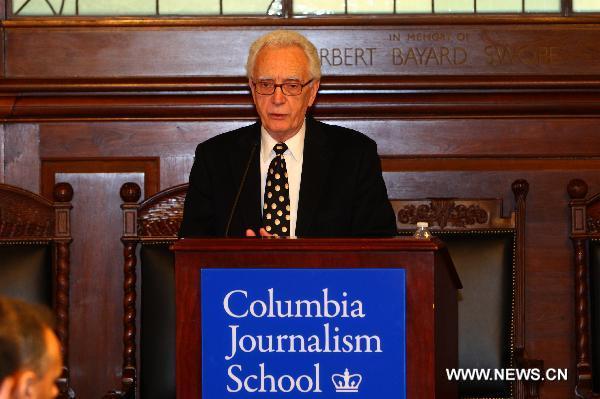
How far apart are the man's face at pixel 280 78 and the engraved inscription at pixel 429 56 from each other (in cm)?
106

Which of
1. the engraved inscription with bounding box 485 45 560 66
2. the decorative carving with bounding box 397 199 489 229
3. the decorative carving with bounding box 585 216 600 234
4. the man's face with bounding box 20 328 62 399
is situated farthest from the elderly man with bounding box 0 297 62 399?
the engraved inscription with bounding box 485 45 560 66

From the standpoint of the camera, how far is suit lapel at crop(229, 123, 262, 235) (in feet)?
12.0

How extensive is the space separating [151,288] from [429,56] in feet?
5.02

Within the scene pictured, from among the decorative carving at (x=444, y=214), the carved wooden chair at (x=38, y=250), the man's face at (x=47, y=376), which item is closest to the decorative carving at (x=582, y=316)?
the decorative carving at (x=444, y=214)

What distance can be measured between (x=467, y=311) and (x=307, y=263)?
1537mm

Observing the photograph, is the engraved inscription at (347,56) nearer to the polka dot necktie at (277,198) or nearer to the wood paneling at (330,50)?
the wood paneling at (330,50)

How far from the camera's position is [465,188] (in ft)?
15.1

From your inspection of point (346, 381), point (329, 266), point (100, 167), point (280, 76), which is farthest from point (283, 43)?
point (346, 381)

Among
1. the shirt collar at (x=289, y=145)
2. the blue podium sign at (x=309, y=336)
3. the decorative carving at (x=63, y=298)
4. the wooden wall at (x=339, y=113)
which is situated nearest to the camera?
the blue podium sign at (x=309, y=336)

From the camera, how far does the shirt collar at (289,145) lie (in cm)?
382

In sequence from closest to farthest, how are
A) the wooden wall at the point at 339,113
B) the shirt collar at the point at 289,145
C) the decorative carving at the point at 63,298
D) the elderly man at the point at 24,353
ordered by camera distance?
1. the elderly man at the point at 24,353
2. the shirt collar at the point at 289,145
3. the decorative carving at the point at 63,298
4. the wooden wall at the point at 339,113

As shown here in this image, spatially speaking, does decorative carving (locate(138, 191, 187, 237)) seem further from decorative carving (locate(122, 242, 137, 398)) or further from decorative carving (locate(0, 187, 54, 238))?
decorative carving (locate(0, 187, 54, 238))

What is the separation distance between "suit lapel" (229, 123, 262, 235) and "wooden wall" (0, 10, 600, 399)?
2.62 ft

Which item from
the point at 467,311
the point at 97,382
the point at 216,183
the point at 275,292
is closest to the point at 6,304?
the point at 275,292
